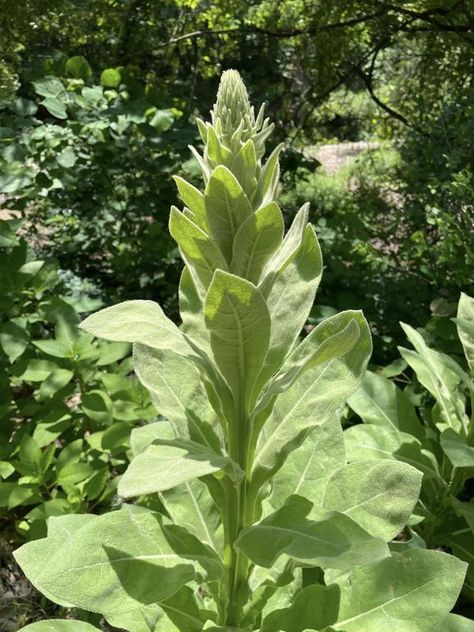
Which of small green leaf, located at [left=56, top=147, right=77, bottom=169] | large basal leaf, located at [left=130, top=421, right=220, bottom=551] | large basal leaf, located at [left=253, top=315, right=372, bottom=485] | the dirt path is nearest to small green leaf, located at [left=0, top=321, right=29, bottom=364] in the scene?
large basal leaf, located at [left=130, top=421, right=220, bottom=551]

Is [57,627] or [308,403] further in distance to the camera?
[57,627]

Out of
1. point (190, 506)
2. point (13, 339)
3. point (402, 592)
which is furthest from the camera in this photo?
point (13, 339)

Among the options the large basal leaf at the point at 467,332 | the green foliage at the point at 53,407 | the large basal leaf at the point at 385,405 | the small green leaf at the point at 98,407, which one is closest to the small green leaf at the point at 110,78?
the green foliage at the point at 53,407

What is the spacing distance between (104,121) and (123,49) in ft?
8.56

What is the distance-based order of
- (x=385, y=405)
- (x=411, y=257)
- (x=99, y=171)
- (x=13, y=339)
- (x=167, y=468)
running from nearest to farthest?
1. (x=167, y=468)
2. (x=385, y=405)
3. (x=13, y=339)
4. (x=411, y=257)
5. (x=99, y=171)

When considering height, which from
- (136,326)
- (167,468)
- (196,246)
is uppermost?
(196,246)

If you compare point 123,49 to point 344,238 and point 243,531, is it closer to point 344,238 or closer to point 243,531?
point 344,238

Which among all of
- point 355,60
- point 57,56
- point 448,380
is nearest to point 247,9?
point 355,60

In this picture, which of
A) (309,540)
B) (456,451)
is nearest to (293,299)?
(309,540)

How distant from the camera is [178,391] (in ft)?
3.90

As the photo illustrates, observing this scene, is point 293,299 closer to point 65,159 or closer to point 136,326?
point 136,326

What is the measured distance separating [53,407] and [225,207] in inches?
60.0

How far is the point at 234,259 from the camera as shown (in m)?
0.92

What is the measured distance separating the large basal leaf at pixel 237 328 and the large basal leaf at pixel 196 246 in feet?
0.35
